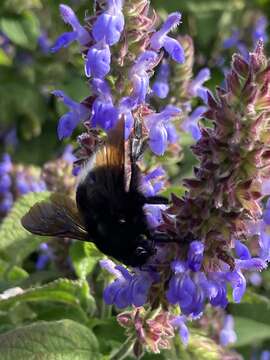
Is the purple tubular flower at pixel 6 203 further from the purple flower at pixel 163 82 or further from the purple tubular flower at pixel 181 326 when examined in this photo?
the purple tubular flower at pixel 181 326

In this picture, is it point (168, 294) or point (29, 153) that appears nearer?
point (168, 294)

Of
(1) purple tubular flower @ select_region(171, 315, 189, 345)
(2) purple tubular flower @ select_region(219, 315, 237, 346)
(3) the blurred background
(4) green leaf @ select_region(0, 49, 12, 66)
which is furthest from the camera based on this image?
(4) green leaf @ select_region(0, 49, 12, 66)

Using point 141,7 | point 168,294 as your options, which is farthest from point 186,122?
point 168,294

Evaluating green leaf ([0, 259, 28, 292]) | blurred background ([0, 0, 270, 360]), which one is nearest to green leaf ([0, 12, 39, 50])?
blurred background ([0, 0, 270, 360])

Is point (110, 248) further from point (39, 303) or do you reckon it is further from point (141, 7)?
point (39, 303)

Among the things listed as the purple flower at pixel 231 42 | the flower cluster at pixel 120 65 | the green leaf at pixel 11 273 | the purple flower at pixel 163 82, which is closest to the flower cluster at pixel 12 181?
the green leaf at pixel 11 273

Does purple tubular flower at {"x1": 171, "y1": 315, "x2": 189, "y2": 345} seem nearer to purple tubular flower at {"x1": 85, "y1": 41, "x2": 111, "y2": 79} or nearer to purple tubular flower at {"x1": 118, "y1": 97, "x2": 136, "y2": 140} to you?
purple tubular flower at {"x1": 118, "y1": 97, "x2": 136, "y2": 140}

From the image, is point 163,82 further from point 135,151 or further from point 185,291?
point 185,291

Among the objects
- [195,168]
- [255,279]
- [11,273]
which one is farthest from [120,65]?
[255,279]
